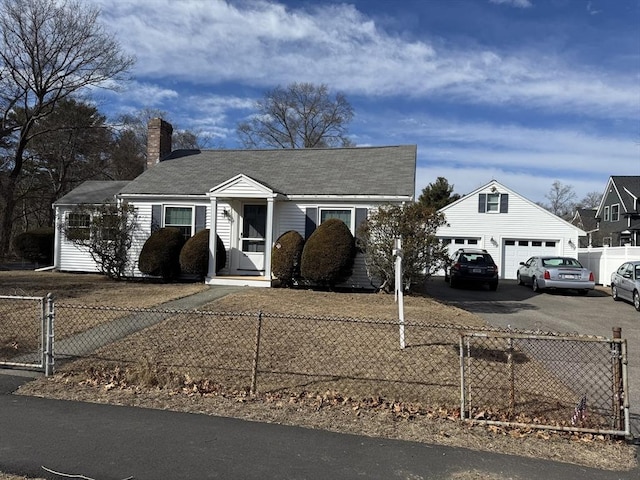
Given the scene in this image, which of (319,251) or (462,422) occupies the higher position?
(319,251)

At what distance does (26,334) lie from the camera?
24.6ft

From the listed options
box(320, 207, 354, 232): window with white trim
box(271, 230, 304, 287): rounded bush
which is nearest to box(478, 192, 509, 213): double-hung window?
box(320, 207, 354, 232): window with white trim

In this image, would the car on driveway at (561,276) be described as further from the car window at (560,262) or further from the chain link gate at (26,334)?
the chain link gate at (26,334)

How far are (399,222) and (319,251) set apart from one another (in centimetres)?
248

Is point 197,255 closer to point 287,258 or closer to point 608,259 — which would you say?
point 287,258

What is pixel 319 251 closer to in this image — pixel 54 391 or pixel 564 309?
pixel 564 309

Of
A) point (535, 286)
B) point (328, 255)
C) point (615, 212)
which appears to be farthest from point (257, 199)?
point (615, 212)

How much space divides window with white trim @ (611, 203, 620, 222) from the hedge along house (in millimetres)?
24379

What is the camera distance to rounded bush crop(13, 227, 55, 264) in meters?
22.7

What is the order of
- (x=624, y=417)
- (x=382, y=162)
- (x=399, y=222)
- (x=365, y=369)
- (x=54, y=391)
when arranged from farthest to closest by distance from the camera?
(x=382, y=162)
(x=399, y=222)
(x=365, y=369)
(x=54, y=391)
(x=624, y=417)

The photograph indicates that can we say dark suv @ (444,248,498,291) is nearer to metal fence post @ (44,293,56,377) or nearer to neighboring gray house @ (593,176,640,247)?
metal fence post @ (44,293,56,377)

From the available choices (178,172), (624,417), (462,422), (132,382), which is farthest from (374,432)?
(178,172)

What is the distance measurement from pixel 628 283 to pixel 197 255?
1285 cm

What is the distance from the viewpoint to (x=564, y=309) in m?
12.8
